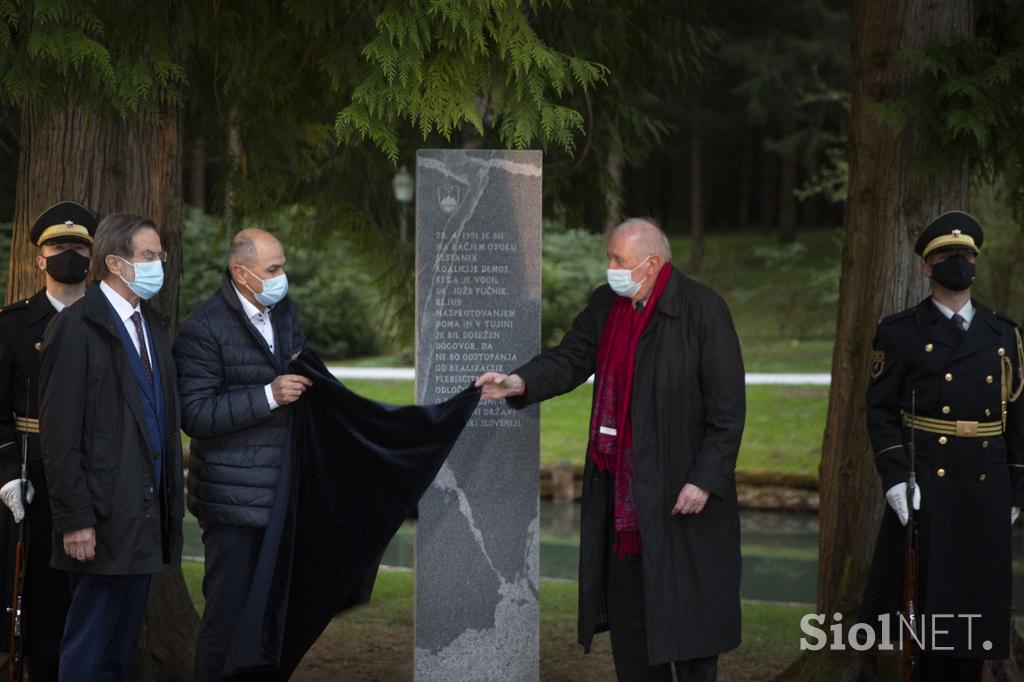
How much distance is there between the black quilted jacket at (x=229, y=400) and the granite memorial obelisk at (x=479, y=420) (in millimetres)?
1059

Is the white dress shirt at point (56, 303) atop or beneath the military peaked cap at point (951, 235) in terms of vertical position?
beneath

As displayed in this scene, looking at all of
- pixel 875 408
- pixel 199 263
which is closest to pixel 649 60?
pixel 875 408

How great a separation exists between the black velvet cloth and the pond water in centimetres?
541

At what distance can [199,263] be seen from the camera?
23547 millimetres

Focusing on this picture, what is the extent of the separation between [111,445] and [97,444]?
5cm

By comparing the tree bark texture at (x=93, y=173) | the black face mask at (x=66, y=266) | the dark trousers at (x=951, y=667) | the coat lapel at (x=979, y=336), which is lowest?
the dark trousers at (x=951, y=667)

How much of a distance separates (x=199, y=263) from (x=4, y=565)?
1818 centimetres

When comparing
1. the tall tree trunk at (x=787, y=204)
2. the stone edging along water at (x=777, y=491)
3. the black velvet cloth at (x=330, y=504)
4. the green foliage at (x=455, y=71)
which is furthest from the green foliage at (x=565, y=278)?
the black velvet cloth at (x=330, y=504)

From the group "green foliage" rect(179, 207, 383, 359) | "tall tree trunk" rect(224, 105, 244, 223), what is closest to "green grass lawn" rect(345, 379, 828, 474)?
"green foliage" rect(179, 207, 383, 359)

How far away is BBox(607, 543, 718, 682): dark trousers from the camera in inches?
225

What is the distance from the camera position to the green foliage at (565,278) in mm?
23547

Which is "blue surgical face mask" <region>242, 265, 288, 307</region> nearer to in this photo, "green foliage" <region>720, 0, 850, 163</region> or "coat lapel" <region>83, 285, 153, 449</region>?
"coat lapel" <region>83, 285, 153, 449</region>

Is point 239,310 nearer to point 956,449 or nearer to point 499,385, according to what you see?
point 499,385

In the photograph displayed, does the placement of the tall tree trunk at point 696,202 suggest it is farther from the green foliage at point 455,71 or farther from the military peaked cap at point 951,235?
the military peaked cap at point 951,235
